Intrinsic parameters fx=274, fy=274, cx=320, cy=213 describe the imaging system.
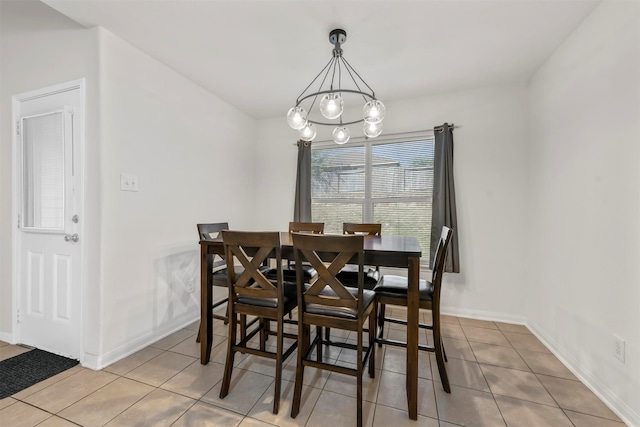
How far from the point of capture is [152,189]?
7.91 feet

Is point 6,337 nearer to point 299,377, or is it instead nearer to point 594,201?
point 299,377

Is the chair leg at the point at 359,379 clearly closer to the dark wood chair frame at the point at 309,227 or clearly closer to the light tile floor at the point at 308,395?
the light tile floor at the point at 308,395

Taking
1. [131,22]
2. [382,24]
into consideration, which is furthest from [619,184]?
[131,22]

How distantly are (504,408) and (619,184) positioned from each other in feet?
4.85

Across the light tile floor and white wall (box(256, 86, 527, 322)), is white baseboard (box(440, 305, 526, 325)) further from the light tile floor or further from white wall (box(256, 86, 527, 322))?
the light tile floor

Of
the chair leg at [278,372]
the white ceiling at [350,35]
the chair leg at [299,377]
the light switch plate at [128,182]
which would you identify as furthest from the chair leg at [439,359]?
the light switch plate at [128,182]

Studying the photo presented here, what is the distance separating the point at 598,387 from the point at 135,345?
330 centimetres

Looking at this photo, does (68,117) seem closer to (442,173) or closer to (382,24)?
(382,24)

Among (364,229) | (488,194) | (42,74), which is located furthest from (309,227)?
(42,74)

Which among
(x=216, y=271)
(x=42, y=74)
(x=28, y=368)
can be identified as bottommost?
(x=28, y=368)

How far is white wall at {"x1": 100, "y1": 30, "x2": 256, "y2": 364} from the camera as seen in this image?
81.2 inches

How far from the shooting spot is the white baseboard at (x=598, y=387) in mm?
1495

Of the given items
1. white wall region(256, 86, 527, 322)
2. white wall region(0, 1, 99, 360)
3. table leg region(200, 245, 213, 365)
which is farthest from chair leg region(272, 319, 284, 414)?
white wall region(256, 86, 527, 322)

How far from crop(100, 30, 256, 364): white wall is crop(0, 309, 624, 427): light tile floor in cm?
38
